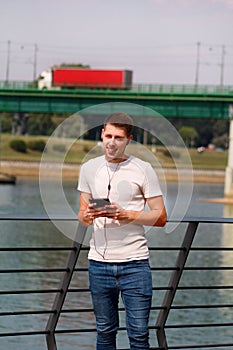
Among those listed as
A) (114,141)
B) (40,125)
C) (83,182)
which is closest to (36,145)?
(40,125)

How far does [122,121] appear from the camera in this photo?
237 inches

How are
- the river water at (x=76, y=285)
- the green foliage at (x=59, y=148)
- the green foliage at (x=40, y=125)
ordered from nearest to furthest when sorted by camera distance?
1. the green foliage at (x=59, y=148)
2. the river water at (x=76, y=285)
3. the green foliage at (x=40, y=125)

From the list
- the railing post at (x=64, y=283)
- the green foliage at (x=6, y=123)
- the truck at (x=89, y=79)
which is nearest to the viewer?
the railing post at (x=64, y=283)

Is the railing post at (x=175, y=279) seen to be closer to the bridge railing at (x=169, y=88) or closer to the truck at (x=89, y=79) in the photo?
the bridge railing at (x=169, y=88)

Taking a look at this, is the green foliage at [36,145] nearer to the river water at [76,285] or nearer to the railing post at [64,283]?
the river water at [76,285]

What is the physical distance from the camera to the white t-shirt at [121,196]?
19.7ft

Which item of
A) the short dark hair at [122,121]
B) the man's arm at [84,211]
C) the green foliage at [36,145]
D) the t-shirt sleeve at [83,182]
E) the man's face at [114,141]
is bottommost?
the green foliage at [36,145]

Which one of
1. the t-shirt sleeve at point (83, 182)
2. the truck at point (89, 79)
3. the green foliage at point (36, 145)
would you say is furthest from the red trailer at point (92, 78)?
the t-shirt sleeve at point (83, 182)

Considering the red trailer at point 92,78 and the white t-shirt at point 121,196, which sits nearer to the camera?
the white t-shirt at point 121,196

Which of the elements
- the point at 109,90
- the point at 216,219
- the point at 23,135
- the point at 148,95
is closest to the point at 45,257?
the point at 216,219

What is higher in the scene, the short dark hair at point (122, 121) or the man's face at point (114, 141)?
the short dark hair at point (122, 121)

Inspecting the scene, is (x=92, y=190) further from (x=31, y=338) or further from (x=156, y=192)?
(x=31, y=338)

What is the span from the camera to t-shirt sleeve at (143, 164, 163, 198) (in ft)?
19.7

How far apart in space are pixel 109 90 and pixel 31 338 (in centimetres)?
6111
